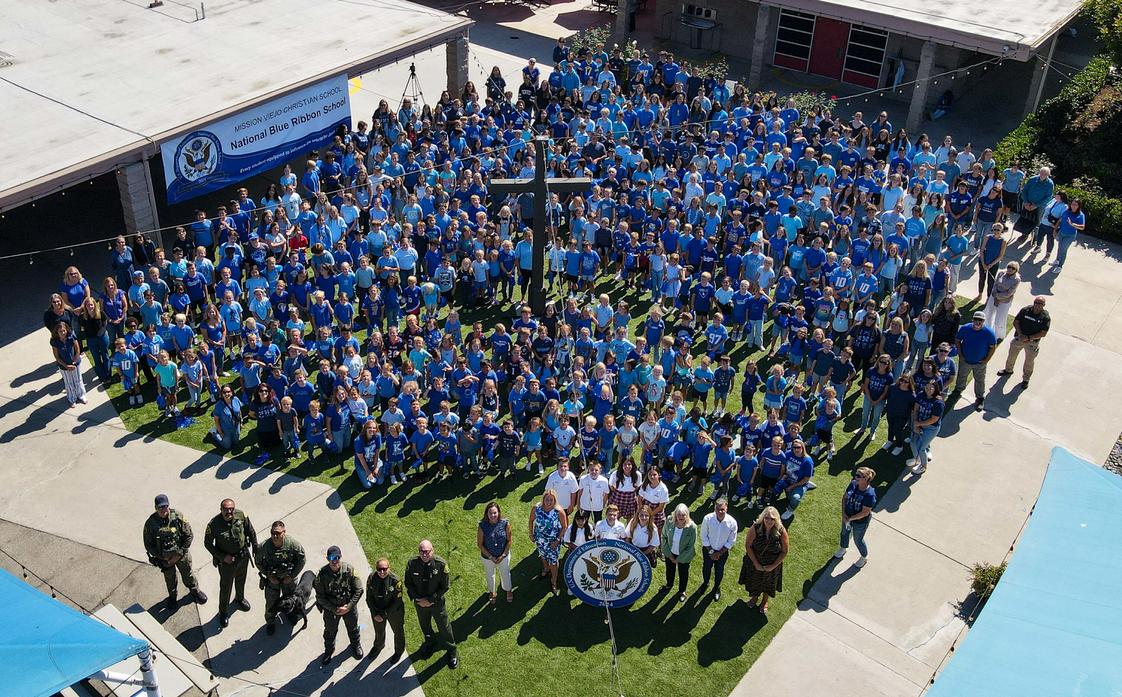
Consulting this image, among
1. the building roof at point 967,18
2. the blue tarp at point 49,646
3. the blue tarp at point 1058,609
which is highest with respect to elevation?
the building roof at point 967,18

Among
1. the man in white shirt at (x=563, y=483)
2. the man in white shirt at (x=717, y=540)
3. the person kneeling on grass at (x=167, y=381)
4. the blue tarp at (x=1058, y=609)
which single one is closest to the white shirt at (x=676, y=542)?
the man in white shirt at (x=717, y=540)

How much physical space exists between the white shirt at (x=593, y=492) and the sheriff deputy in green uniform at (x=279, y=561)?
330cm

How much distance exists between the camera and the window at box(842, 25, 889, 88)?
91.0ft

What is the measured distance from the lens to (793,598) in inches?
489

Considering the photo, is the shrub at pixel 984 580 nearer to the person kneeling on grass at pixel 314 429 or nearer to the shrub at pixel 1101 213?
the person kneeling on grass at pixel 314 429

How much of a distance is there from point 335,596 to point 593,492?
10.7 ft

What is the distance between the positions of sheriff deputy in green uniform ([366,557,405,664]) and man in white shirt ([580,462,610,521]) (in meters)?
2.57

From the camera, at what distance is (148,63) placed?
20.8m

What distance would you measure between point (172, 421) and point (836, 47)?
20.3 m

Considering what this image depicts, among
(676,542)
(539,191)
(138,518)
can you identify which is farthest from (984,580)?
(138,518)

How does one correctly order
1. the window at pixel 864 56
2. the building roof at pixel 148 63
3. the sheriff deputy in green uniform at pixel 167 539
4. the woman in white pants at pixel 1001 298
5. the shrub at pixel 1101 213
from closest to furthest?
the sheriff deputy in green uniform at pixel 167 539 < the woman in white pants at pixel 1001 298 < the building roof at pixel 148 63 < the shrub at pixel 1101 213 < the window at pixel 864 56

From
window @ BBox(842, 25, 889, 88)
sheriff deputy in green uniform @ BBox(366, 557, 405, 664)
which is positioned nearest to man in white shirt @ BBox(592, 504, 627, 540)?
sheriff deputy in green uniform @ BBox(366, 557, 405, 664)

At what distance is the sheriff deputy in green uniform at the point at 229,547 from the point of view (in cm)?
1130

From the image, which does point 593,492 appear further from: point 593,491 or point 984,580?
point 984,580
